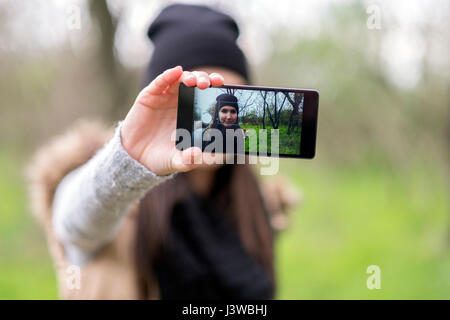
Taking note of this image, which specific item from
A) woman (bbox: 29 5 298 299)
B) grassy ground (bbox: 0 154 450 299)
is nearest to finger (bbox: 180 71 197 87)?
woman (bbox: 29 5 298 299)

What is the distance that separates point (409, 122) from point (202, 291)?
10.5 feet

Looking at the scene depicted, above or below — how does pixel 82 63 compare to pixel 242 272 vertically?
above

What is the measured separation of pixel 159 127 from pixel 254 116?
230 mm

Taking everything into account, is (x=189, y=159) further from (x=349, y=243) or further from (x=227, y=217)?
(x=349, y=243)

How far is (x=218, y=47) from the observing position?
3.99 feet

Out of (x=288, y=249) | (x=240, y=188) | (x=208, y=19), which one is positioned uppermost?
(x=208, y=19)

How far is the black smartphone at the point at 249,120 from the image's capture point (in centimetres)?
85

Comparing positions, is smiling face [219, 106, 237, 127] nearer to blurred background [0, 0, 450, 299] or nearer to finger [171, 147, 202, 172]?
finger [171, 147, 202, 172]

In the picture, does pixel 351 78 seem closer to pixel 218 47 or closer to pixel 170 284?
pixel 218 47

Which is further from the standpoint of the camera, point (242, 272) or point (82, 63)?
point (82, 63)

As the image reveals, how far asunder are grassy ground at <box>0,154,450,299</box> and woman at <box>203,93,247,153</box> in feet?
6.07

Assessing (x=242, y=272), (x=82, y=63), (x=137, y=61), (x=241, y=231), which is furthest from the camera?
(x=82, y=63)

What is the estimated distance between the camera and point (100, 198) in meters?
0.90
